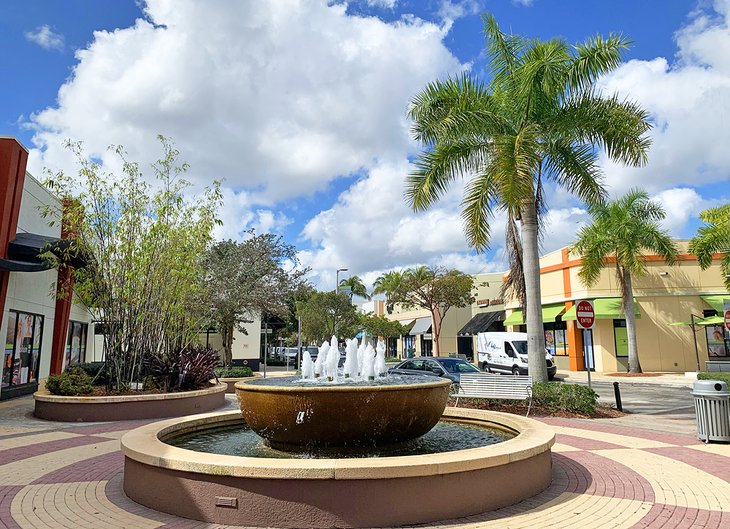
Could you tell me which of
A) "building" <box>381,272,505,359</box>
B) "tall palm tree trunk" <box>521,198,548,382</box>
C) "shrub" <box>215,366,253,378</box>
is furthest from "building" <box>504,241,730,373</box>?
"shrub" <box>215,366,253,378</box>

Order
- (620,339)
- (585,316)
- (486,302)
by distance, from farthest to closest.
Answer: (486,302) < (620,339) < (585,316)

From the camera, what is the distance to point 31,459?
27.0 feet

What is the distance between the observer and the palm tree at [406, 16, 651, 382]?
44.0 feet

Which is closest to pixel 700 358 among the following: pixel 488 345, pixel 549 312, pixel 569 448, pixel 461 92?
pixel 549 312

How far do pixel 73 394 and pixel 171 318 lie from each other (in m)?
3.13

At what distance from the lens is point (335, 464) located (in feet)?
16.5

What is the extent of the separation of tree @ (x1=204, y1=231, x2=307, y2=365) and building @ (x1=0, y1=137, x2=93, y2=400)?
607cm

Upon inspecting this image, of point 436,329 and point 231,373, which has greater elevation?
point 436,329

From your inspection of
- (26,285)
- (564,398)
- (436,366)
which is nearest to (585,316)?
(564,398)

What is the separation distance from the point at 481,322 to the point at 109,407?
37767 millimetres

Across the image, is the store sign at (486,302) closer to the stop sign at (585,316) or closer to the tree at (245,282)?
the tree at (245,282)

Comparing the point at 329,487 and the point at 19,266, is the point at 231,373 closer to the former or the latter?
the point at 19,266

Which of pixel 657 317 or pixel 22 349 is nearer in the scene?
pixel 22 349

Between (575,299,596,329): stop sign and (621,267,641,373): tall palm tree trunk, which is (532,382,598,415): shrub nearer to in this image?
(575,299,596,329): stop sign
